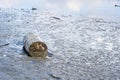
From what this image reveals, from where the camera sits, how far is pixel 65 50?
1873 cm

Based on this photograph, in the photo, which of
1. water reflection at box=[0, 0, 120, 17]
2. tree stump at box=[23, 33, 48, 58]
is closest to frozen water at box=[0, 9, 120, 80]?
tree stump at box=[23, 33, 48, 58]

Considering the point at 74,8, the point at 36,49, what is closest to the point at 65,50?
the point at 36,49

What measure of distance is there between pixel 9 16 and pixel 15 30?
7892 millimetres

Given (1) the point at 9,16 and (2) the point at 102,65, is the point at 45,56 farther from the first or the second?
(1) the point at 9,16

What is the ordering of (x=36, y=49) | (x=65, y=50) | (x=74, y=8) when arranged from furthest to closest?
(x=74, y=8), (x=65, y=50), (x=36, y=49)

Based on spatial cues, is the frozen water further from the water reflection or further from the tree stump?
the water reflection

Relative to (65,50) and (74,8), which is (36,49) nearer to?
(65,50)

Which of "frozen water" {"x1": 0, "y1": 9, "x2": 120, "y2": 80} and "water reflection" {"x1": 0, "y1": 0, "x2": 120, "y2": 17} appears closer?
→ "frozen water" {"x1": 0, "y1": 9, "x2": 120, "y2": 80}

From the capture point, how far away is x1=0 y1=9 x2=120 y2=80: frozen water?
14.7m

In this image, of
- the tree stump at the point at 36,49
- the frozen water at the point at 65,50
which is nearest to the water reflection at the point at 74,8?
the frozen water at the point at 65,50

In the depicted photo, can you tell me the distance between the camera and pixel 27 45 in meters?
17.4

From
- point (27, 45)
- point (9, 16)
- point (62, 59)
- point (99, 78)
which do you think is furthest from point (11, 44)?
point (9, 16)

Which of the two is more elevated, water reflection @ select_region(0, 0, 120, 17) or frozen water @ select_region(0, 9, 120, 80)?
water reflection @ select_region(0, 0, 120, 17)

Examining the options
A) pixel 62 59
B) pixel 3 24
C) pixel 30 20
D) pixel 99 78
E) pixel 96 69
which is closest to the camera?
pixel 99 78
